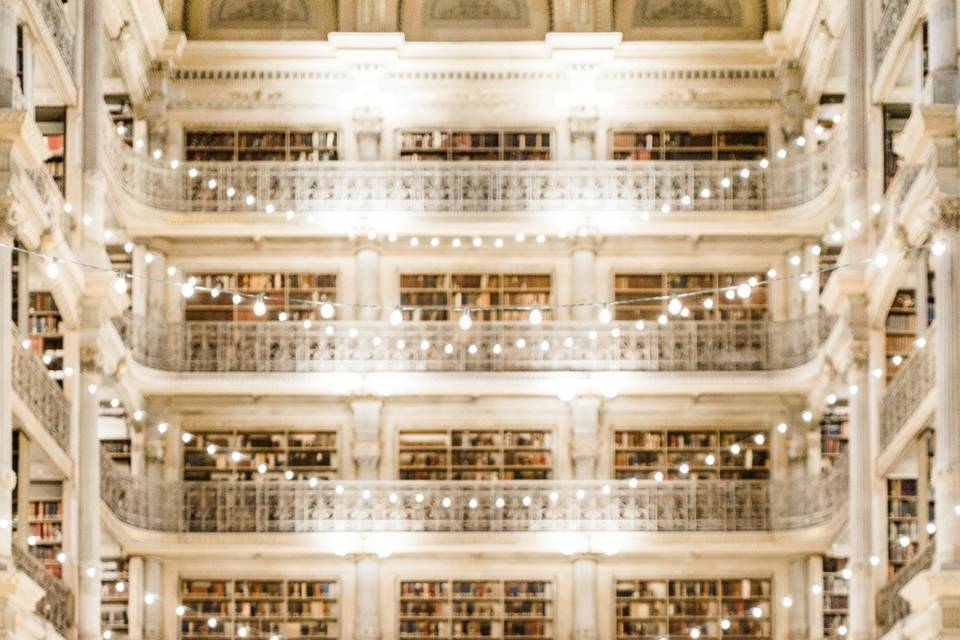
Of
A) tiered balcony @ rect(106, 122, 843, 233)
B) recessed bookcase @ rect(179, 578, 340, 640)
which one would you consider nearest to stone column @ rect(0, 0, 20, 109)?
tiered balcony @ rect(106, 122, 843, 233)

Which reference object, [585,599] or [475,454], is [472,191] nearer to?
[475,454]

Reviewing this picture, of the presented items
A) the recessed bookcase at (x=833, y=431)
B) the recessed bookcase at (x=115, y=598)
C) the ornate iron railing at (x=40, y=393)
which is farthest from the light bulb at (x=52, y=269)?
the recessed bookcase at (x=833, y=431)

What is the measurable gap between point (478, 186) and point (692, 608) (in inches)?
165

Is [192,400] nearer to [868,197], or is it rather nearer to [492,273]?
[492,273]

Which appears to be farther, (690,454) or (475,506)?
(690,454)

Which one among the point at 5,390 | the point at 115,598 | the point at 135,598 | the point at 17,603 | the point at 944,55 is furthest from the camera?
the point at 115,598

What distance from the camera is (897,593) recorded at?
1680 cm

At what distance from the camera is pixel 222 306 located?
69.1 ft

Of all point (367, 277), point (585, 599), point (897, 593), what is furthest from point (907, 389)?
point (367, 277)

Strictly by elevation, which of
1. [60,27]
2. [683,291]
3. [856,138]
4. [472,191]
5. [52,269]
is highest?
[60,27]

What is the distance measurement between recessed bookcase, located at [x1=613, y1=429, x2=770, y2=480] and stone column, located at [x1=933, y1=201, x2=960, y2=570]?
5.73m

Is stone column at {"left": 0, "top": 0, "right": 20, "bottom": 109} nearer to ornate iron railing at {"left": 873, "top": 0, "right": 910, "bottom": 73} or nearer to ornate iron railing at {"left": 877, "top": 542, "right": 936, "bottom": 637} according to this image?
ornate iron railing at {"left": 873, "top": 0, "right": 910, "bottom": 73}

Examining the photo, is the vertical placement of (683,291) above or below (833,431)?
above

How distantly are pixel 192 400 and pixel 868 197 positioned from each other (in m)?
6.59
